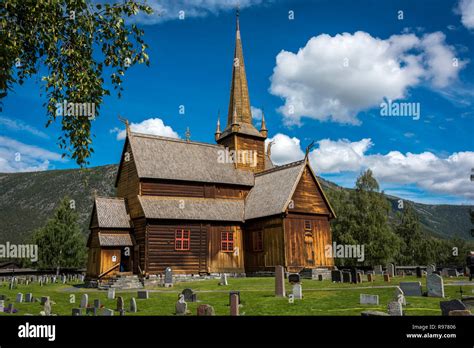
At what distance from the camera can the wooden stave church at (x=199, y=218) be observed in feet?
115

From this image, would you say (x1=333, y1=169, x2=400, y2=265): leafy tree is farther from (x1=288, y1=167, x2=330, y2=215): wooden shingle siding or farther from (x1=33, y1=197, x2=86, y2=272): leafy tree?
(x1=33, y1=197, x2=86, y2=272): leafy tree

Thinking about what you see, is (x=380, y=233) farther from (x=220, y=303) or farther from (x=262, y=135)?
(x=220, y=303)

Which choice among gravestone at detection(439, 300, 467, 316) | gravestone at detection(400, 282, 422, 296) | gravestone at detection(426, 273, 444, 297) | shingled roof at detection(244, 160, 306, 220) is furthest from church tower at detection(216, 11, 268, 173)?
gravestone at detection(439, 300, 467, 316)

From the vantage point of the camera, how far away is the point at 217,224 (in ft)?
124

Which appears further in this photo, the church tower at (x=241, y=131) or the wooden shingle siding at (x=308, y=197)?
the church tower at (x=241, y=131)

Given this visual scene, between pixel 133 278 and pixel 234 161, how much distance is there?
16486 millimetres

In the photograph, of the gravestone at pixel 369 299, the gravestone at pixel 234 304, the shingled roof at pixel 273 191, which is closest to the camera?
the gravestone at pixel 234 304

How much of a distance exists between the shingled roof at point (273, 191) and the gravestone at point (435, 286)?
16085 millimetres

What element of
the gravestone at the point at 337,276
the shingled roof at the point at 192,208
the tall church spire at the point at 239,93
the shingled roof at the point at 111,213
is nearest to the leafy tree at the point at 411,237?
the tall church spire at the point at 239,93

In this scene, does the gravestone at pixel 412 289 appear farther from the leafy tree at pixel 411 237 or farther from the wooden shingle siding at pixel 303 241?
the leafy tree at pixel 411 237

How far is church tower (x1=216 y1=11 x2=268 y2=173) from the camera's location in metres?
44.2

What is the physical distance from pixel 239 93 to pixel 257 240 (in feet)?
58.6
